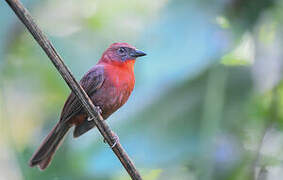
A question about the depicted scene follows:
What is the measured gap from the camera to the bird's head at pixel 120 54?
350 centimetres

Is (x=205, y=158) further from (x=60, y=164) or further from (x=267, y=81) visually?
(x=60, y=164)

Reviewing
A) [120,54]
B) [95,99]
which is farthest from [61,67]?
[120,54]

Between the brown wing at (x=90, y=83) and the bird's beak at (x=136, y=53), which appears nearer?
the brown wing at (x=90, y=83)

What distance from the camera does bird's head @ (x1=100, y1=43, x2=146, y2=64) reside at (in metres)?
3.50

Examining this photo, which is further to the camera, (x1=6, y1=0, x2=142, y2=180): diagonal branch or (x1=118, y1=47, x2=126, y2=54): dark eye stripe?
(x1=118, y1=47, x2=126, y2=54): dark eye stripe

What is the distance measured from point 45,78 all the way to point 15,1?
245cm

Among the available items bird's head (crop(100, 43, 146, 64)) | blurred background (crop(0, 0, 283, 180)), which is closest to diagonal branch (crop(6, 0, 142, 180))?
blurred background (crop(0, 0, 283, 180))

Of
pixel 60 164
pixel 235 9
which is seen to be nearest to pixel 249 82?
pixel 235 9

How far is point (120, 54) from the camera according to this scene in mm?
3561

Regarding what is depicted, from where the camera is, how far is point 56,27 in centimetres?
395

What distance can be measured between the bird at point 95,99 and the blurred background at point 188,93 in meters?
0.10

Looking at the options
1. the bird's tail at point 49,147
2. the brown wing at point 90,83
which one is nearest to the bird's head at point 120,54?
the brown wing at point 90,83

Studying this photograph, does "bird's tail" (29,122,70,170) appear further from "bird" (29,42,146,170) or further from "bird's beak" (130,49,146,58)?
"bird's beak" (130,49,146,58)

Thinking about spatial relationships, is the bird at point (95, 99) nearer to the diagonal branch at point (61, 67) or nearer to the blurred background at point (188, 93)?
the blurred background at point (188, 93)
